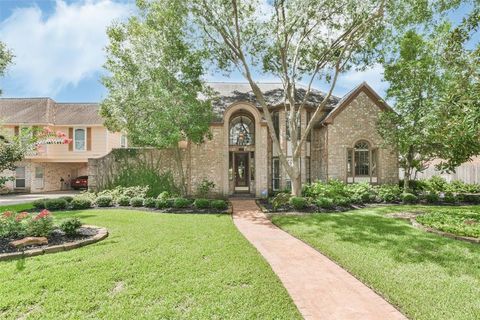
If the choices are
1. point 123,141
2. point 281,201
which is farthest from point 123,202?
point 123,141

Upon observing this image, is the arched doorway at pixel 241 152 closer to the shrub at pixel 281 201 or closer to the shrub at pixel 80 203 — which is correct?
the shrub at pixel 281 201

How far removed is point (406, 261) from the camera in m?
6.04

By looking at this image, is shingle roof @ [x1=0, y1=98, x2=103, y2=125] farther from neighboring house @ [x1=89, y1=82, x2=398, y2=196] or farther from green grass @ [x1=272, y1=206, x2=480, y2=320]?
green grass @ [x1=272, y1=206, x2=480, y2=320]

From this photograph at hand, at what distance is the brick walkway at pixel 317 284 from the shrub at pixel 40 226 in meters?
5.42

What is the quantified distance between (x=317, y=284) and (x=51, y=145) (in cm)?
2627

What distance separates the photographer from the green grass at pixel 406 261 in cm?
430

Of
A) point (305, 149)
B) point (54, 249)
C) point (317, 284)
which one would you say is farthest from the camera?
point (305, 149)

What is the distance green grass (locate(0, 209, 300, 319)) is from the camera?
4.02 m

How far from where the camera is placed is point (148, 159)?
1683 cm

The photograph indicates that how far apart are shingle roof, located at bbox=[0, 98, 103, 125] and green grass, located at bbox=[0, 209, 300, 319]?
68.8 feet

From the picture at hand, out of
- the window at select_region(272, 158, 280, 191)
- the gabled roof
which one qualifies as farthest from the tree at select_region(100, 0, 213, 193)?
the gabled roof

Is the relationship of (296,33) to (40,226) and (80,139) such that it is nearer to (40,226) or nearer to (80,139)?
(40,226)

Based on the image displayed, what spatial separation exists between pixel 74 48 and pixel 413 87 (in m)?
17.2

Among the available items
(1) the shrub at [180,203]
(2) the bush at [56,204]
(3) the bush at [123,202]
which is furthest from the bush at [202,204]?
(2) the bush at [56,204]
